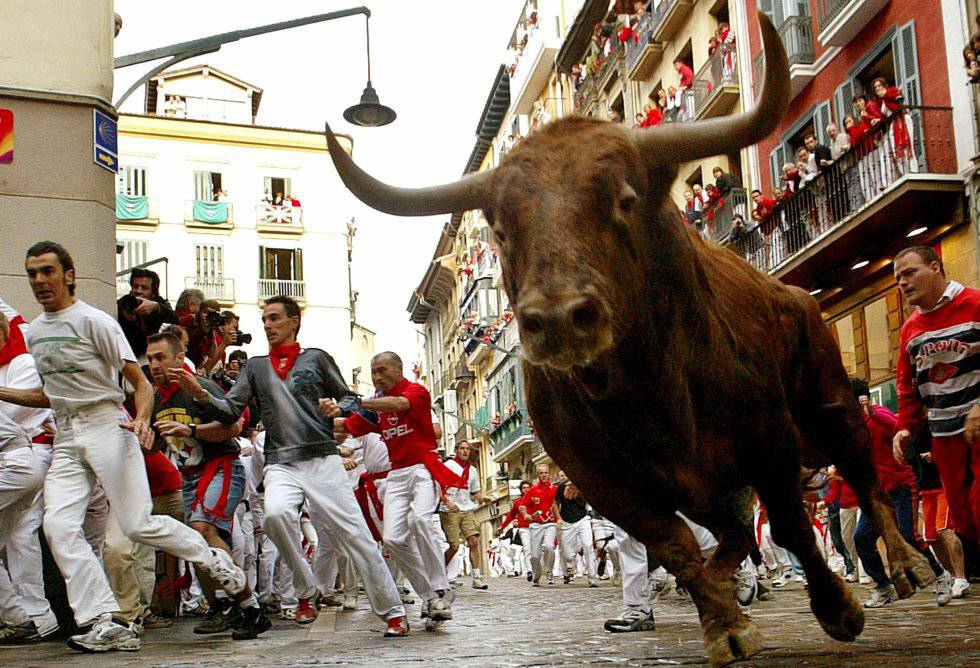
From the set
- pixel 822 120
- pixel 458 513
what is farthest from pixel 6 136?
pixel 822 120

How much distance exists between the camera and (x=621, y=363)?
4562 millimetres

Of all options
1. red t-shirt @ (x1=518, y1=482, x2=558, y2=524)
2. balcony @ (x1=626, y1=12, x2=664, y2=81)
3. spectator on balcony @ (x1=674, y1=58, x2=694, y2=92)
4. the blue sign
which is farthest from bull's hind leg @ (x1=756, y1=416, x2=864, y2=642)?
balcony @ (x1=626, y1=12, x2=664, y2=81)

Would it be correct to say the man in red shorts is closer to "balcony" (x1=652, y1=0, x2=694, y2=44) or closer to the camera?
the camera

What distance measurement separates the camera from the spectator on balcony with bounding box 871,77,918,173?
19.7 meters

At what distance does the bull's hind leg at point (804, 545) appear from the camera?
5.24 meters

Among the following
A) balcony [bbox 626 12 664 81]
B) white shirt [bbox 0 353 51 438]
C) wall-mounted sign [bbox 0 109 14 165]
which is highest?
balcony [bbox 626 12 664 81]

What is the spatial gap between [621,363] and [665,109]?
93.0 feet

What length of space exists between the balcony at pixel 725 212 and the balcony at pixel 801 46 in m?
3.48

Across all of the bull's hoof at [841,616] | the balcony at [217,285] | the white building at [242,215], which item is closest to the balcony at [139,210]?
the white building at [242,215]

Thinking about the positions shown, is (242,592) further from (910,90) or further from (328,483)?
(910,90)

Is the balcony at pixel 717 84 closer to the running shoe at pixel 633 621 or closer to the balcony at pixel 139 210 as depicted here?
the running shoe at pixel 633 621

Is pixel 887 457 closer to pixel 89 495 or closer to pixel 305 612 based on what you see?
pixel 305 612

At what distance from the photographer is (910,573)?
19.8 feet

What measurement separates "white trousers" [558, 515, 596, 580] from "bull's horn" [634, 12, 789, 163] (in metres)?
16.9
